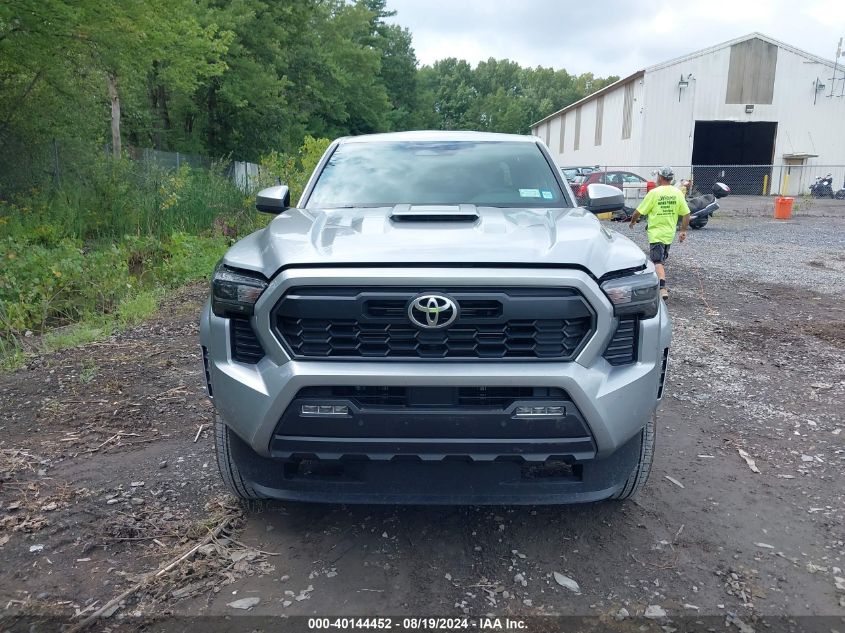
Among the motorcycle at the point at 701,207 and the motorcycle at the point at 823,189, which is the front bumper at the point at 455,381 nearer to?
the motorcycle at the point at 701,207

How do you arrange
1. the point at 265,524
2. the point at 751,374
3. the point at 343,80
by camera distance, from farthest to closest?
the point at 343,80
the point at 751,374
the point at 265,524

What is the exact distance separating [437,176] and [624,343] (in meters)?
1.97

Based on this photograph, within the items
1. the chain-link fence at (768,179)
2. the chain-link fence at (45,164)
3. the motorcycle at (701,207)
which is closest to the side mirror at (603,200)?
the chain-link fence at (45,164)

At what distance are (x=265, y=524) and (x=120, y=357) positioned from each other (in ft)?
11.3

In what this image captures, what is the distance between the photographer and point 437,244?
292 cm

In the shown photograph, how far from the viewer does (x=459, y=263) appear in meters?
2.78

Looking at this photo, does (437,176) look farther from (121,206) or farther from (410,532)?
(121,206)

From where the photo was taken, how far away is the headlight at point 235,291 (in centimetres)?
283

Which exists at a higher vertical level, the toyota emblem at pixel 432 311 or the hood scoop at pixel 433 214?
the hood scoop at pixel 433 214

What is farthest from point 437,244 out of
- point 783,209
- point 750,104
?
point 750,104

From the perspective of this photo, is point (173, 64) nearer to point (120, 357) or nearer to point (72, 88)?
point (72, 88)

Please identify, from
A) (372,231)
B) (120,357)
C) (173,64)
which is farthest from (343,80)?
(372,231)

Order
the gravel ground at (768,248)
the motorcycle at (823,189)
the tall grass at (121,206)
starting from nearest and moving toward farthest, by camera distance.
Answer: the gravel ground at (768,248) < the tall grass at (121,206) < the motorcycle at (823,189)

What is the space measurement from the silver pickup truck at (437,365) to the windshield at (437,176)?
3.86ft
